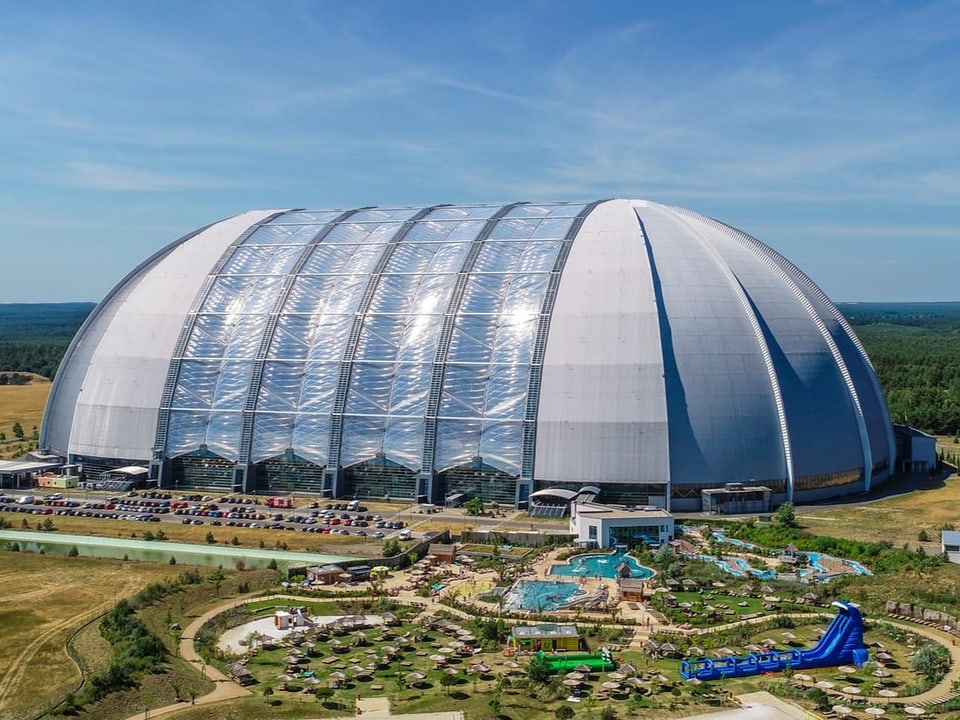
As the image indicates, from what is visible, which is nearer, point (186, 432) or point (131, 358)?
point (186, 432)

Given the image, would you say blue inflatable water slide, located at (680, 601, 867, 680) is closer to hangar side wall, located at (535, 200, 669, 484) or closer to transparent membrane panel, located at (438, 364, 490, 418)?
hangar side wall, located at (535, 200, 669, 484)

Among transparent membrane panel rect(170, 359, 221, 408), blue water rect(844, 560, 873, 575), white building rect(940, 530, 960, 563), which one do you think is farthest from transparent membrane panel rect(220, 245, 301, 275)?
white building rect(940, 530, 960, 563)

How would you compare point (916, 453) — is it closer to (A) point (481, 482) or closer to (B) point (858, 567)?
(B) point (858, 567)

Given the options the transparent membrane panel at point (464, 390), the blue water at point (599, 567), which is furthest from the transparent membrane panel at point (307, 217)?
the blue water at point (599, 567)

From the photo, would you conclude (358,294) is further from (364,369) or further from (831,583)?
(831,583)

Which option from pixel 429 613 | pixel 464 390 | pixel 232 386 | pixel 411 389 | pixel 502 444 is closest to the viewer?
pixel 429 613

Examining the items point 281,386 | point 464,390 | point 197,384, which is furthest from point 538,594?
point 197,384
